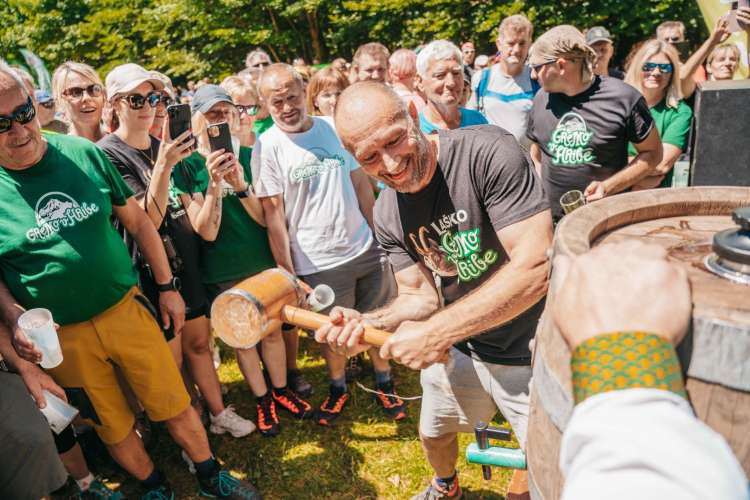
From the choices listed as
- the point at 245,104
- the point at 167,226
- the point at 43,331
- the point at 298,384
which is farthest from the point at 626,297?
the point at 245,104

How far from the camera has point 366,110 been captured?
1.98m

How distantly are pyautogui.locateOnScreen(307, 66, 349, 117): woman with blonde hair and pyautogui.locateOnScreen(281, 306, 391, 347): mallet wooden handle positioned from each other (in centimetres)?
318

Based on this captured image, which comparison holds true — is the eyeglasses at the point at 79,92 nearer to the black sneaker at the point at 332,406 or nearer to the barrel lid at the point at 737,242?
the black sneaker at the point at 332,406

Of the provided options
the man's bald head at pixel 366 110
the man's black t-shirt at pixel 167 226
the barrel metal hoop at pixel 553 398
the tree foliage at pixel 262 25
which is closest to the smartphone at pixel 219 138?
the man's black t-shirt at pixel 167 226

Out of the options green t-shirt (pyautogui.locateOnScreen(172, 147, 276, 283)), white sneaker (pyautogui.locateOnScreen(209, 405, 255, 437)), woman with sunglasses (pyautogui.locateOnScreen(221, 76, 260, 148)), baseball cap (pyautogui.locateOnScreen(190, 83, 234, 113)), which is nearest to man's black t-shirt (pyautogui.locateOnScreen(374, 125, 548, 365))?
green t-shirt (pyautogui.locateOnScreen(172, 147, 276, 283))

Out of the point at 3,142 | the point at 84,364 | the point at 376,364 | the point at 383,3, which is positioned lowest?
the point at 376,364

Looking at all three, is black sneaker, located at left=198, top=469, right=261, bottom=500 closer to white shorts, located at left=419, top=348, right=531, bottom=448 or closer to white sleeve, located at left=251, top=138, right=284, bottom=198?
white shorts, located at left=419, top=348, right=531, bottom=448

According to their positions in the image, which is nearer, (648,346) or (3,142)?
(648,346)

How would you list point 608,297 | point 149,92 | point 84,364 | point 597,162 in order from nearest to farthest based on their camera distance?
point 608,297 → point 84,364 → point 149,92 → point 597,162

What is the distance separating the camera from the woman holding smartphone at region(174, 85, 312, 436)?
3.37 m

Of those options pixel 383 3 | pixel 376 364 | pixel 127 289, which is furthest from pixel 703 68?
pixel 383 3

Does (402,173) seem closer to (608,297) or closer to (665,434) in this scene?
(608,297)

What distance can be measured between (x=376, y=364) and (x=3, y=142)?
2.73 m

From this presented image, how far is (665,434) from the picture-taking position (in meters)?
0.72
